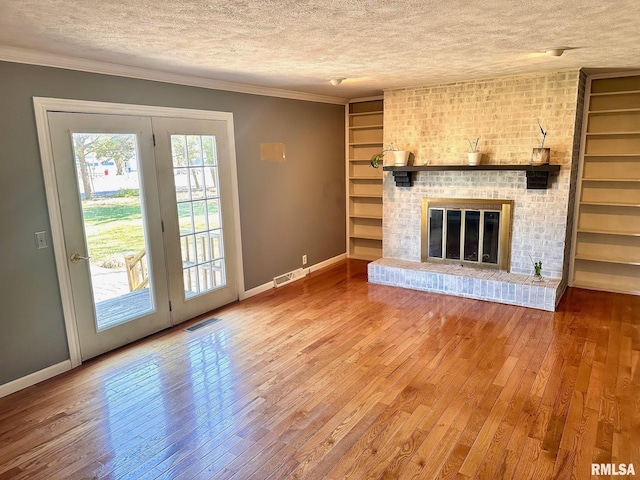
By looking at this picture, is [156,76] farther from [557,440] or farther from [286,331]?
[557,440]

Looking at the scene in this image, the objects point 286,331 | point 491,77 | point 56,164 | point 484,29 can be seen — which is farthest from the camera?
point 491,77

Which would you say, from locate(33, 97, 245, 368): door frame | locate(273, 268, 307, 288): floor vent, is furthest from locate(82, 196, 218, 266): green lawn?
locate(273, 268, 307, 288): floor vent

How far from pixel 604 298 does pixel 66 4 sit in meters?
5.43

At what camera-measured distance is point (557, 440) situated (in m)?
2.47

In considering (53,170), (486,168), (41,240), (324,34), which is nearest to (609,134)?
(486,168)

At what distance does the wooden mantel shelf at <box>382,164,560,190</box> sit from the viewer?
4492 mm

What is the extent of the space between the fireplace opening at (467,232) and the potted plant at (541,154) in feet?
1.76

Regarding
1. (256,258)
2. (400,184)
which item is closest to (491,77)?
(400,184)

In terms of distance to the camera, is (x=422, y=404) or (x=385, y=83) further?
(x=385, y=83)

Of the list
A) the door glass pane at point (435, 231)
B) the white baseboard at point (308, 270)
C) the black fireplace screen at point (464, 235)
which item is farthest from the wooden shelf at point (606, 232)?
the white baseboard at point (308, 270)

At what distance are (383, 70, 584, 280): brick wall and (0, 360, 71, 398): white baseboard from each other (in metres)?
3.98

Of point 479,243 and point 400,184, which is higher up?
point 400,184

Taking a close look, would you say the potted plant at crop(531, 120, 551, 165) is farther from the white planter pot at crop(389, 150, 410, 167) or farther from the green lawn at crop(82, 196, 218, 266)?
the green lawn at crop(82, 196, 218, 266)

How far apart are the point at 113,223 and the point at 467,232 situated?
3.83 metres
